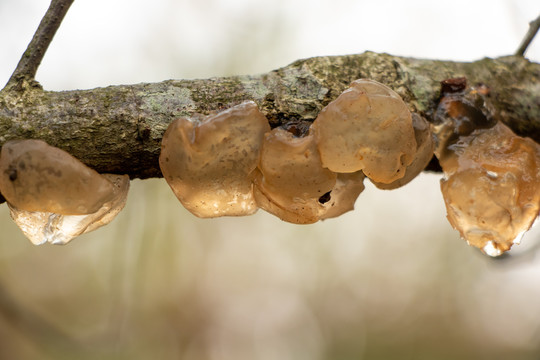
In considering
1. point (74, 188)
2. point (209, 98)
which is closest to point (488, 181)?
point (209, 98)

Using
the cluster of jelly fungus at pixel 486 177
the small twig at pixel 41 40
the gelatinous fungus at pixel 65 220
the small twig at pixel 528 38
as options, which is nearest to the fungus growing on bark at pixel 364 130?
the cluster of jelly fungus at pixel 486 177

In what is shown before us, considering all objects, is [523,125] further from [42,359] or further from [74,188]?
[42,359]

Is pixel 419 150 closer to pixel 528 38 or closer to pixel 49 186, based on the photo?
pixel 528 38

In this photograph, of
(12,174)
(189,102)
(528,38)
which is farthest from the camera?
(528,38)

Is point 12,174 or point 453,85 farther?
point 453,85

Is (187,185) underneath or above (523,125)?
underneath

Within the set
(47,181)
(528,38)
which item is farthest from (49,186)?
(528,38)
